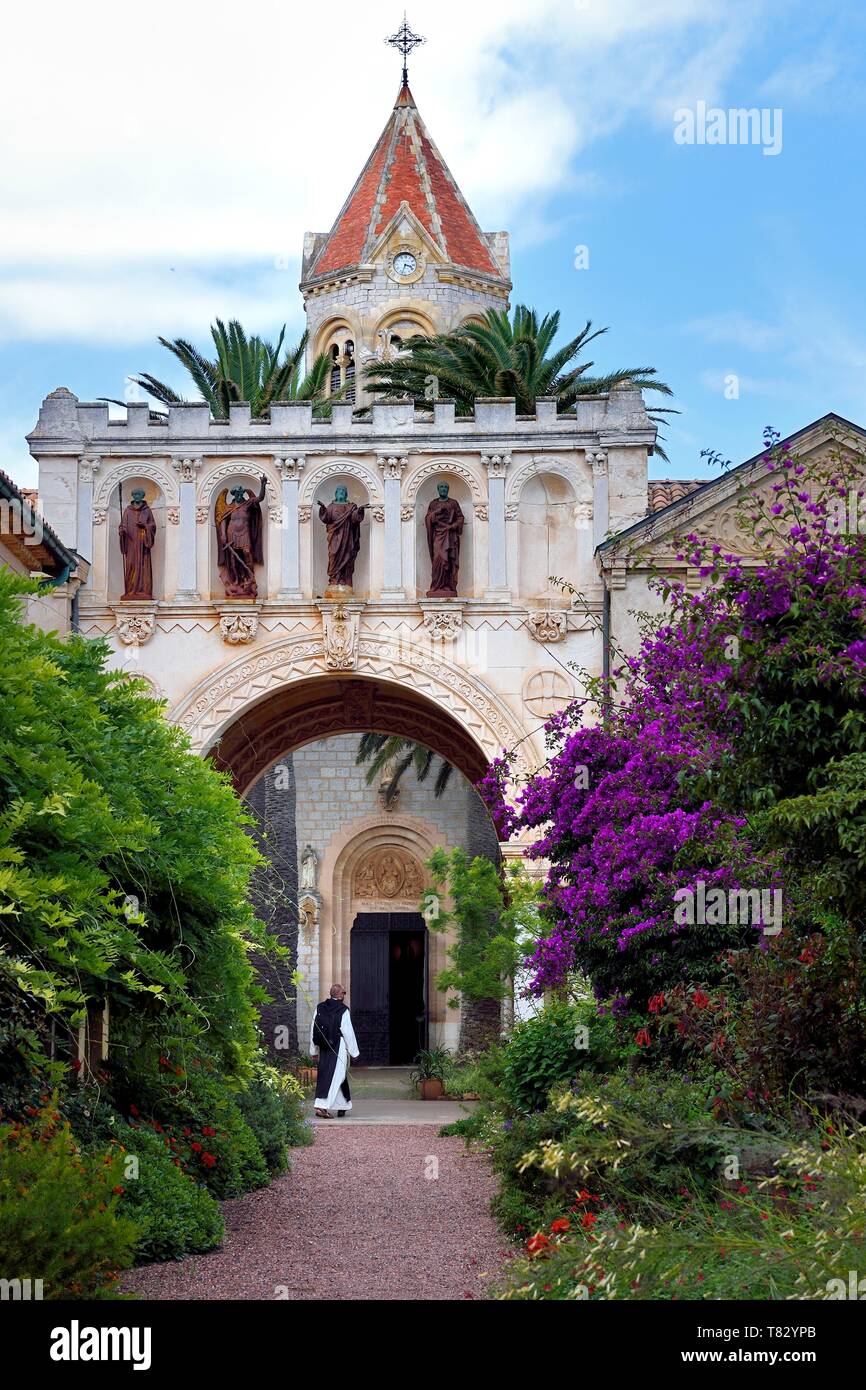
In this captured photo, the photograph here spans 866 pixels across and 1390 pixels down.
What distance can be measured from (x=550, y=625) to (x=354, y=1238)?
14062mm

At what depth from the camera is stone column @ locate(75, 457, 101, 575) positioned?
25.2 meters

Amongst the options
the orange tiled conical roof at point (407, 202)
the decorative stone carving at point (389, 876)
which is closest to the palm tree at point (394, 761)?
the decorative stone carving at point (389, 876)

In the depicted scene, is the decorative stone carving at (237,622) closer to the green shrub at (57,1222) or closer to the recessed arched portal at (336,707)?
the recessed arched portal at (336,707)

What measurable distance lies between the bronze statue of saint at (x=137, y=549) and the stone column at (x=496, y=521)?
470 centimetres

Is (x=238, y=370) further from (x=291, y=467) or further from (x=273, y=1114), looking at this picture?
(x=273, y=1114)

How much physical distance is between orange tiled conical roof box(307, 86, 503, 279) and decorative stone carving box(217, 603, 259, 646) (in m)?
18.7

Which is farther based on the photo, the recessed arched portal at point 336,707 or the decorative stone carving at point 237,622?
the decorative stone carving at point 237,622

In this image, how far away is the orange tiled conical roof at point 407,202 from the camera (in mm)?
41781

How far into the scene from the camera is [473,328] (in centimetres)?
3073

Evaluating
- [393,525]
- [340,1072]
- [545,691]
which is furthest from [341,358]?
[340,1072]

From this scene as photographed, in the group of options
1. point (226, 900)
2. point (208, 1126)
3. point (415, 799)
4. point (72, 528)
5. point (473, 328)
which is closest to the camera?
point (226, 900)

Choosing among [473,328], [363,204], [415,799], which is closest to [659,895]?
[473,328]
